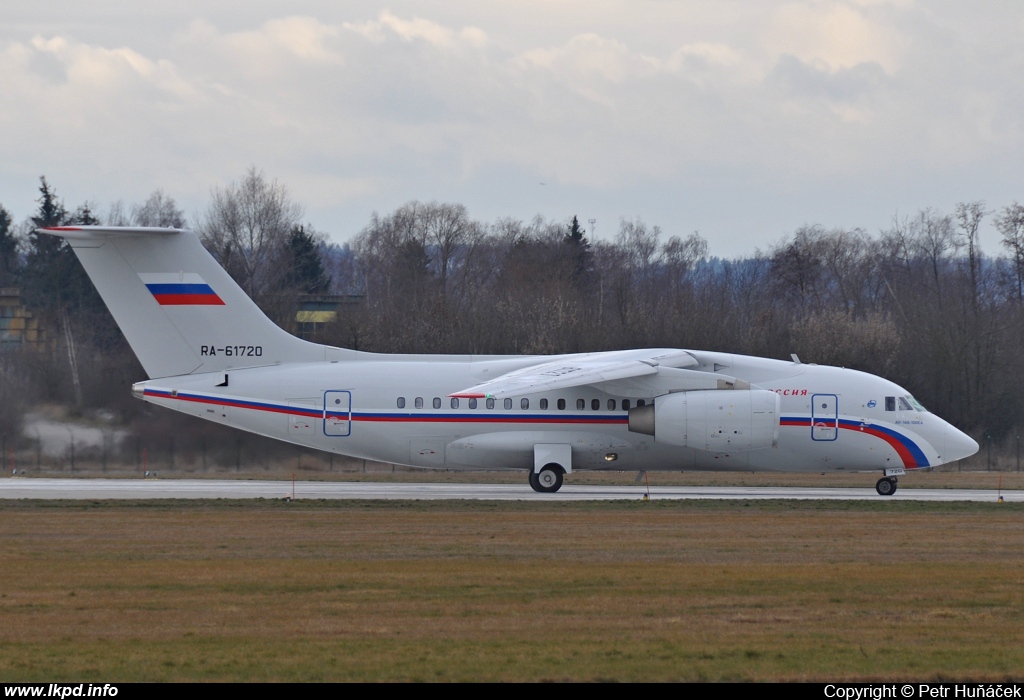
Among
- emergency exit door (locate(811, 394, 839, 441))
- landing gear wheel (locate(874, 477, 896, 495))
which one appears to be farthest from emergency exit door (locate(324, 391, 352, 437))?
landing gear wheel (locate(874, 477, 896, 495))

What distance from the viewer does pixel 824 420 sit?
82.9 feet

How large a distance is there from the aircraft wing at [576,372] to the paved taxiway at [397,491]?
8.65ft

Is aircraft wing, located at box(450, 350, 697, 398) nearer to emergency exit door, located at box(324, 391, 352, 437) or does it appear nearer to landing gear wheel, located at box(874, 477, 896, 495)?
emergency exit door, located at box(324, 391, 352, 437)

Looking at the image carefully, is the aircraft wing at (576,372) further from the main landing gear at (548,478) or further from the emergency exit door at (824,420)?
the emergency exit door at (824,420)

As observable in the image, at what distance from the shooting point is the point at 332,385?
82.3 feet

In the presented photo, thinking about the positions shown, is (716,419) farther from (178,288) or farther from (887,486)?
(178,288)

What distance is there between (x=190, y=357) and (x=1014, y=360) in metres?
33.8

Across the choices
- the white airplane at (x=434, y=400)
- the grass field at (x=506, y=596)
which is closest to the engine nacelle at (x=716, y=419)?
the white airplane at (x=434, y=400)

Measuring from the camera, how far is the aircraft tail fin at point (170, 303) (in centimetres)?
2500

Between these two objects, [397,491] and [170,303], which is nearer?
[170,303]

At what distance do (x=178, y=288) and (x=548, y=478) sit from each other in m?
9.05

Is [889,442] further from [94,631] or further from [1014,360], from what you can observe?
[1014,360]

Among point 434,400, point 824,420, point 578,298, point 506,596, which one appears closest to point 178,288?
point 434,400

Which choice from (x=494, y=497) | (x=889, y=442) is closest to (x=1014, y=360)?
(x=889, y=442)
